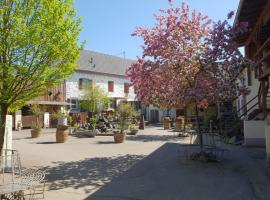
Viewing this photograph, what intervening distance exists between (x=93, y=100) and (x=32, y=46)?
95.3ft

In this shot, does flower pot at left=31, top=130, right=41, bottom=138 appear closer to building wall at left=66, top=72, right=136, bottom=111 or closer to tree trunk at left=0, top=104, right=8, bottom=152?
tree trunk at left=0, top=104, right=8, bottom=152

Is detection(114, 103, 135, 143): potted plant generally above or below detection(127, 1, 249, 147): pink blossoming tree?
below

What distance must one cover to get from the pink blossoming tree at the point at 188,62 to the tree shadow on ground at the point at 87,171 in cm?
253

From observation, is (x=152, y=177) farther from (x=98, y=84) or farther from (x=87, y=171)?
(x=98, y=84)

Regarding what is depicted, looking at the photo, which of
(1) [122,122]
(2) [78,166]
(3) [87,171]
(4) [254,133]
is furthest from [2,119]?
(1) [122,122]

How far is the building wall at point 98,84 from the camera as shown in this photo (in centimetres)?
3666

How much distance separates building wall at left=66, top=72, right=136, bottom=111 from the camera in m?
36.7

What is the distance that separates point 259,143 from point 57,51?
996 centimetres

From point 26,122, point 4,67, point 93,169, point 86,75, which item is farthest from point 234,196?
point 86,75

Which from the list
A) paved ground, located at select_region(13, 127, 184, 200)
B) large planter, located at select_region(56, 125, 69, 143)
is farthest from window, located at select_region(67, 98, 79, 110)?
paved ground, located at select_region(13, 127, 184, 200)

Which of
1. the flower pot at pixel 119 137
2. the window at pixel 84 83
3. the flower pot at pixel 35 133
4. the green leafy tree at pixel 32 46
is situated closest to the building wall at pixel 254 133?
the flower pot at pixel 119 137

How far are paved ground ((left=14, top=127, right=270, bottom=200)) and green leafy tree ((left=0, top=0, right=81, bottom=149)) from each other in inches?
88.3

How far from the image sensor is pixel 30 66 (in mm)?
7047

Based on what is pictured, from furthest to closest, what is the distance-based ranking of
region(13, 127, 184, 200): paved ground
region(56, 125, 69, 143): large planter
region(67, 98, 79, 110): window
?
region(67, 98, 79, 110): window → region(56, 125, 69, 143): large planter → region(13, 127, 184, 200): paved ground
